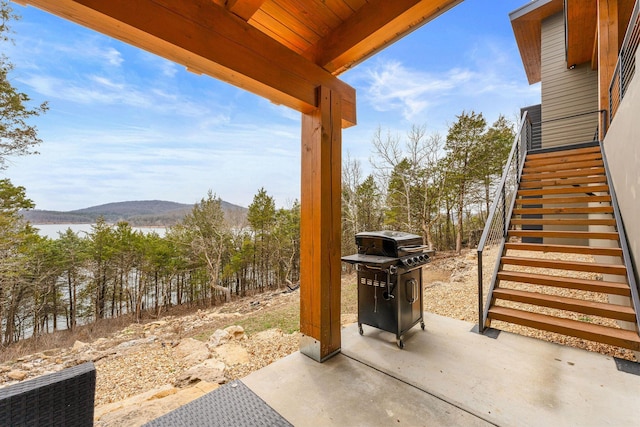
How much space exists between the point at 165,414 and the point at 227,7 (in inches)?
104

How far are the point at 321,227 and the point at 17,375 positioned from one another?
18.7 feet

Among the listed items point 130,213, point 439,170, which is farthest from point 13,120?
point 439,170

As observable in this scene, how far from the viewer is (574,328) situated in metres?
2.45

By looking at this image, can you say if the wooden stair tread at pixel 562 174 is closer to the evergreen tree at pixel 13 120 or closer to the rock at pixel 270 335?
the rock at pixel 270 335

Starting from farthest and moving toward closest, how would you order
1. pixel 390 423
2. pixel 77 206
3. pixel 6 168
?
pixel 77 206, pixel 6 168, pixel 390 423

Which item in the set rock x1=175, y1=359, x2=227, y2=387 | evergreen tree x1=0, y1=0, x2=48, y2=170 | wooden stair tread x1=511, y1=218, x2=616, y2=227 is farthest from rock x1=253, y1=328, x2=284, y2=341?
evergreen tree x1=0, y1=0, x2=48, y2=170

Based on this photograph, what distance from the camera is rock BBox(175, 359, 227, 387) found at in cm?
236

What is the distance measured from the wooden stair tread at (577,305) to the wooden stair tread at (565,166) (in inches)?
122

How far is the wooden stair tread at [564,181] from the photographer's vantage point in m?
4.06

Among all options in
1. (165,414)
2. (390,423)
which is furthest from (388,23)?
(165,414)

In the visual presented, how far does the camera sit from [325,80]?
219cm

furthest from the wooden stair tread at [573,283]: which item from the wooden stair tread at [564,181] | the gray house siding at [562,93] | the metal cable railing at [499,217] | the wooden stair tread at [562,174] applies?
the gray house siding at [562,93]

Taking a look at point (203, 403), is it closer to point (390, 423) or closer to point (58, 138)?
point (390, 423)

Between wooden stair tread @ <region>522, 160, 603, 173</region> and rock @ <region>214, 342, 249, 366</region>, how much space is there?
611cm
